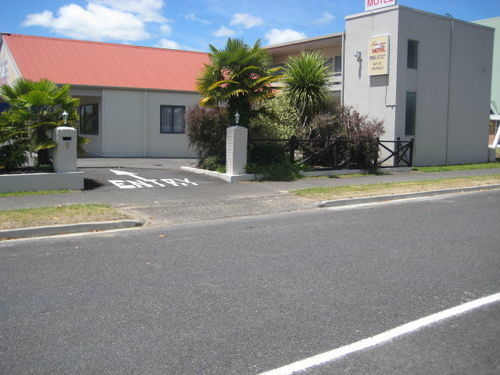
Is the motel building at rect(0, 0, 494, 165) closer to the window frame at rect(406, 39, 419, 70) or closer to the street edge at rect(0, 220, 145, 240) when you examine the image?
the window frame at rect(406, 39, 419, 70)

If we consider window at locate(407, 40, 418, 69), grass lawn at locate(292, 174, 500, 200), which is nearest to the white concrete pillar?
grass lawn at locate(292, 174, 500, 200)

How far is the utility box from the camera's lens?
1334 centimetres

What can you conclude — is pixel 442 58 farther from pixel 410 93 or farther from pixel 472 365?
pixel 472 365

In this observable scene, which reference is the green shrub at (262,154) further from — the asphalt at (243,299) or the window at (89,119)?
the window at (89,119)

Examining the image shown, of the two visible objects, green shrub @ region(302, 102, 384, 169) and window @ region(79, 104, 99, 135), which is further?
window @ region(79, 104, 99, 135)

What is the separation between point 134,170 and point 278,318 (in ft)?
46.0

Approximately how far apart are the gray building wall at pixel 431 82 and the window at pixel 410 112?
20 cm

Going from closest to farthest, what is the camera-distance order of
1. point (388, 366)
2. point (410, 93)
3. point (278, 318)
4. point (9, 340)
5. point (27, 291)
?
1. point (388, 366)
2. point (9, 340)
3. point (278, 318)
4. point (27, 291)
5. point (410, 93)

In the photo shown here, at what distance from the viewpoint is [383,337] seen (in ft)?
14.3

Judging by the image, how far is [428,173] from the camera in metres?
19.8

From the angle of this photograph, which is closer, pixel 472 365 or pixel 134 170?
pixel 472 365

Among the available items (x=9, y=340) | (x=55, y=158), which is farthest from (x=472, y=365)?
(x=55, y=158)

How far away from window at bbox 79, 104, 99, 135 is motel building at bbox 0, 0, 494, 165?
0.18 feet

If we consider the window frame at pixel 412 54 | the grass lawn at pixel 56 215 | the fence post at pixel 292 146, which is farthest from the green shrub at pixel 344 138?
the grass lawn at pixel 56 215
